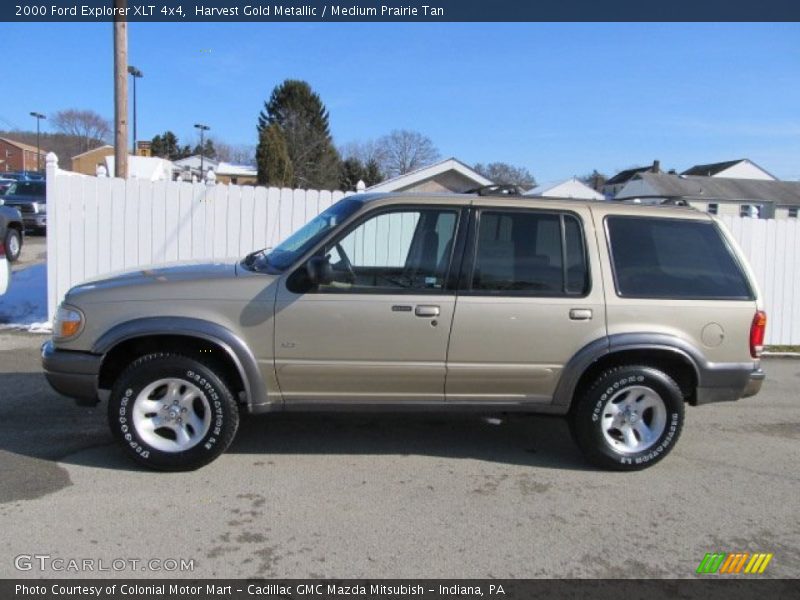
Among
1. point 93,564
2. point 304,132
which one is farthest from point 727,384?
point 304,132

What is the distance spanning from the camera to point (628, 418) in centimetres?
457

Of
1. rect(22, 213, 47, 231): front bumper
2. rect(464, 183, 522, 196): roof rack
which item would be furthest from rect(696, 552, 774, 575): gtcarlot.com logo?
rect(22, 213, 47, 231): front bumper

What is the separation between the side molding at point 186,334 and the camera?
4102mm

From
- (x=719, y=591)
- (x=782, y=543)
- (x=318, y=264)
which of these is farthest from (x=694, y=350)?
(x=318, y=264)

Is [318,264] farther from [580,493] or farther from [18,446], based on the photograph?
[18,446]

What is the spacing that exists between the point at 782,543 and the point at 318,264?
3120 mm

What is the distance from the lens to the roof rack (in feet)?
15.5

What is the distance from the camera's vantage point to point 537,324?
14.2 feet

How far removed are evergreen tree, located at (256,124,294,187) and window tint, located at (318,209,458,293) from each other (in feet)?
115

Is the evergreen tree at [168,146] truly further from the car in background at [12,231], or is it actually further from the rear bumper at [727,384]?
the rear bumper at [727,384]

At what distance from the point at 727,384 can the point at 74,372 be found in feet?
14.4

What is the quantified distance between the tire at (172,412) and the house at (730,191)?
54428 millimetres

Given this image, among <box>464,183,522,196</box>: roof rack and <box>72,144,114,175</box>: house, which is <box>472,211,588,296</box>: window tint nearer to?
<box>464,183,522,196</box>: roof rack

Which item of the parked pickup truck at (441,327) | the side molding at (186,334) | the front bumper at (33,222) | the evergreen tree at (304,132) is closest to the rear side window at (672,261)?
the parked pickup truck at (441,327)
